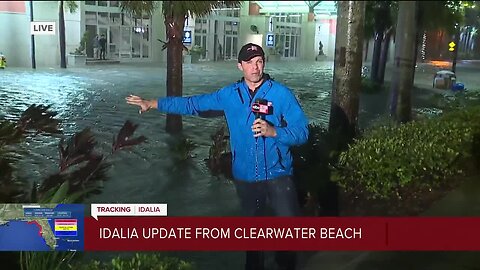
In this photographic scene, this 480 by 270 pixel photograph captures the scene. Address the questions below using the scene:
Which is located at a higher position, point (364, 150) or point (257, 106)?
point (257, 106)

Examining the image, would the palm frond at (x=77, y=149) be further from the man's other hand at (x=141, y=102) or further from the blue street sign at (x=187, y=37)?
the blue street sign at (x=187, y=37)

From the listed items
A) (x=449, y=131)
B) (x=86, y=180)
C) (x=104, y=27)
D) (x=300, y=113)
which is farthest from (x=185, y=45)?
(x=449, y=131)

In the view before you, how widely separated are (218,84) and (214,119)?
0.17 m

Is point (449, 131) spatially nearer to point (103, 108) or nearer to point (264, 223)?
point (264, 223)

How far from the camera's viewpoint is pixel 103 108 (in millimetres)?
2580

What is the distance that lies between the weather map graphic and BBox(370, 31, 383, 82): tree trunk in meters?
1.50

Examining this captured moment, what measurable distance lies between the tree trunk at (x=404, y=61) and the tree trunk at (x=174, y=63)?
1002 millimetres

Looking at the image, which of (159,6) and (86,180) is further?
(86,180)

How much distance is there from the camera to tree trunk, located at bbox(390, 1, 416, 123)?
2.56 m

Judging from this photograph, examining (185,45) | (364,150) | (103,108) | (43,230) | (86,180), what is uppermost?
(185,45)

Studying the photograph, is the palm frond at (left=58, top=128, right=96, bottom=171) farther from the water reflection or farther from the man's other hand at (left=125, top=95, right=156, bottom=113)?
the man's other hand at (left=125, top=95, right=156, bottom=113)

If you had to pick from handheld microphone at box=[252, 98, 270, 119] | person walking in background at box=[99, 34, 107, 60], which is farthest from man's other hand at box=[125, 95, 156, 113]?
handheld microphone at box=[252, 98, 270, 119]

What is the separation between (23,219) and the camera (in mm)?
2619

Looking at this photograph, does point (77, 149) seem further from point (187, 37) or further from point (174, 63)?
point (187, 37)
